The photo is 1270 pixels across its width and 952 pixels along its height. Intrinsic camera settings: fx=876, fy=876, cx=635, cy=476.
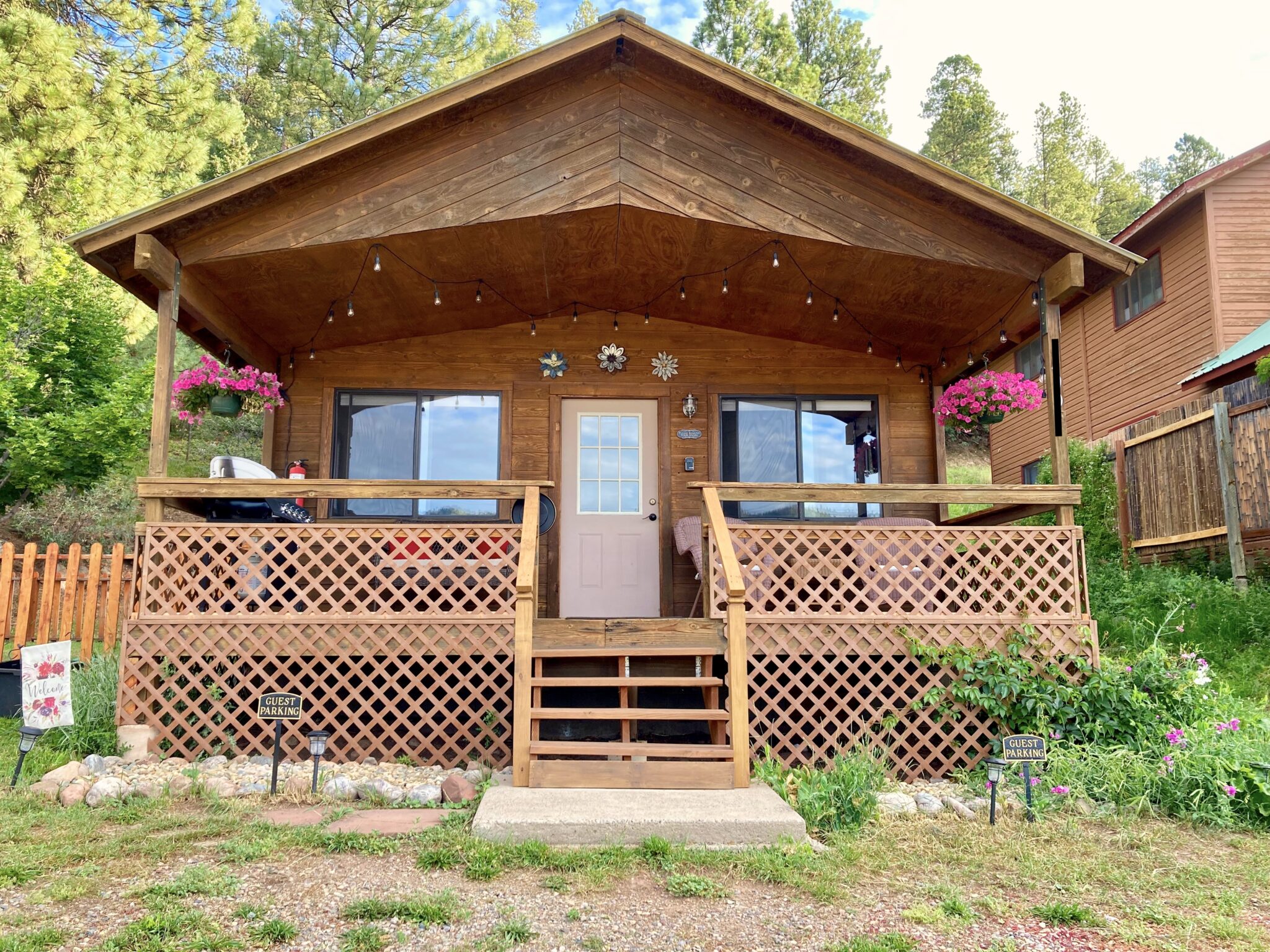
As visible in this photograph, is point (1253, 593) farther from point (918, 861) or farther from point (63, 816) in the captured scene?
point (63, 816)

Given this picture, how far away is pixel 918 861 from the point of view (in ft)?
12.2

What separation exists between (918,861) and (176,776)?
376 cm

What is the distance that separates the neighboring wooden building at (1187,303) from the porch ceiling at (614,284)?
241 cm

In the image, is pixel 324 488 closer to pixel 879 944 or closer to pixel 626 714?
pixel 626 714

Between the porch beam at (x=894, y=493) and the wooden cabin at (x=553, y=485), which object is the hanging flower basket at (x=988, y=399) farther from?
the porch beam at (x=894, y=493)

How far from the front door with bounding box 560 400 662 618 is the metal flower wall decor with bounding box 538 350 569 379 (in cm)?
26

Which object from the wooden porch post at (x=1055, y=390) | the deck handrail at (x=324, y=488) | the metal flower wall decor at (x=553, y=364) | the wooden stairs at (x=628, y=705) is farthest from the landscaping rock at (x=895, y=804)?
the metal flower wall decor at (x=553, y=364)

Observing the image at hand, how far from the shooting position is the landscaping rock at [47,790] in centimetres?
440

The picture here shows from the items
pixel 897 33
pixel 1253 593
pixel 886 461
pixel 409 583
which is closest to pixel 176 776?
pixel 409 583

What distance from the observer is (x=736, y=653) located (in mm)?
4844

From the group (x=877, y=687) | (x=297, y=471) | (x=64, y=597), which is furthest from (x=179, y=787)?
(x=877, y=687)

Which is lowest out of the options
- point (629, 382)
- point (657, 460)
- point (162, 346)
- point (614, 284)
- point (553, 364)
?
point (657, 460)

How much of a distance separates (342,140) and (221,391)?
2304 mm

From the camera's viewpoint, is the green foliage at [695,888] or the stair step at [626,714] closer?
the green foliage at [695,888]
